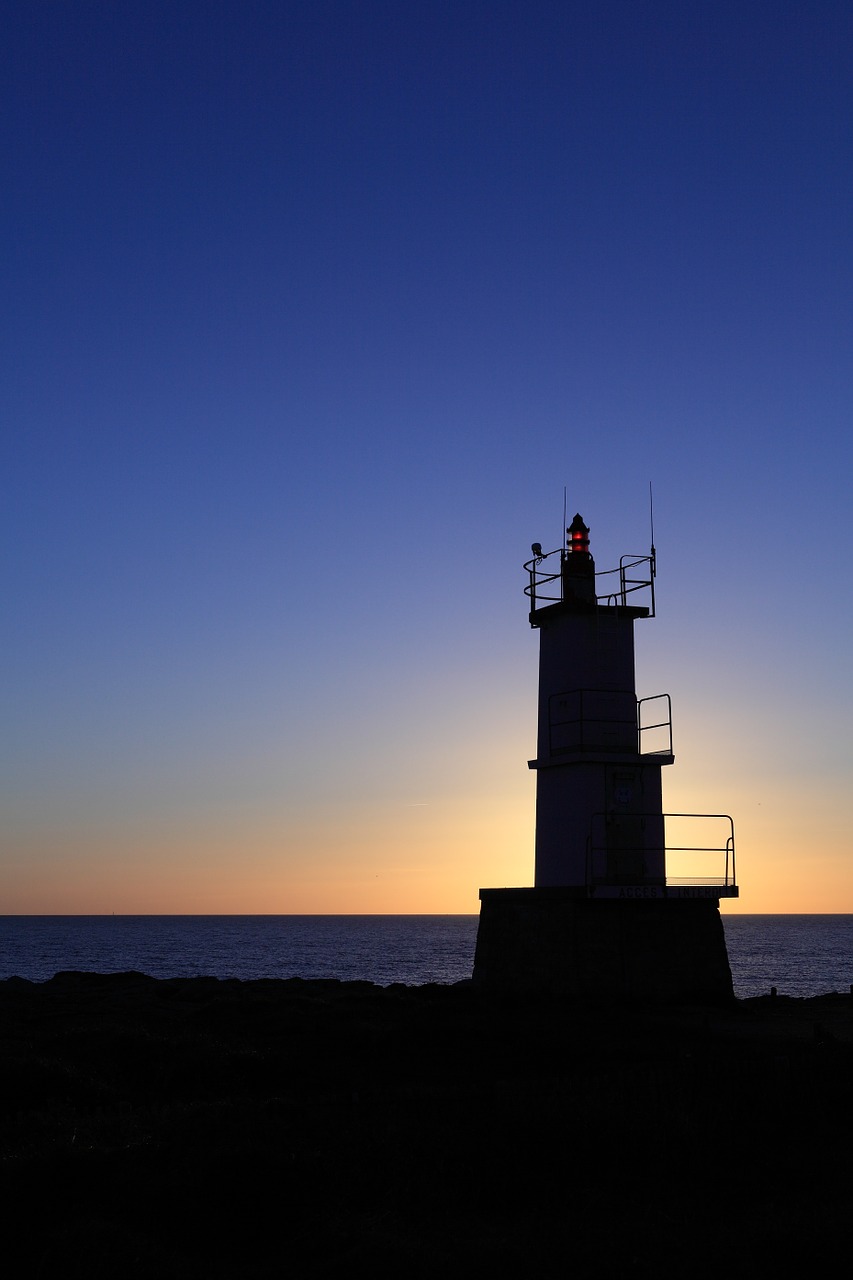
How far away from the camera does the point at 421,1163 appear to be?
9.98 m

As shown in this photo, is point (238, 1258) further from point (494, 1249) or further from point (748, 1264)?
point (748, 1264)

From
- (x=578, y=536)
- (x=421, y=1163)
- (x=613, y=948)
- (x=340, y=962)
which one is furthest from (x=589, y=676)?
(x=340, y=962)

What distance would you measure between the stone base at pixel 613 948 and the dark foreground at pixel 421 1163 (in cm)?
584

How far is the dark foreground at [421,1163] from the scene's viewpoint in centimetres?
813

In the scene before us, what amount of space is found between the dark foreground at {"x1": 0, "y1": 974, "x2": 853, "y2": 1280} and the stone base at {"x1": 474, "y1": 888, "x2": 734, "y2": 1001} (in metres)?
5.84

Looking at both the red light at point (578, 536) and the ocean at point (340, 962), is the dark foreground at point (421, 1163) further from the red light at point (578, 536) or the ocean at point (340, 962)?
the ocean at point (340, 962)

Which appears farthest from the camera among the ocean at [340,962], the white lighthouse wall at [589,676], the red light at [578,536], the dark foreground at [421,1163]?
the ocean at [340,962]

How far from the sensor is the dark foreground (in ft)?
26.7

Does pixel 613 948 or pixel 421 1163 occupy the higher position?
pixel 613 948

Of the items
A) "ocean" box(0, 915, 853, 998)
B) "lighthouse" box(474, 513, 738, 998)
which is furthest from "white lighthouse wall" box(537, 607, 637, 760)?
"ocean" box(0, 915, 853, 998)

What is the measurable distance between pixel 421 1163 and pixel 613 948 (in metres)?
14.2

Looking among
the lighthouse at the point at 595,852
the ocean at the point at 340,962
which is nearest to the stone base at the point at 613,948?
the lighthouse at the point at 595,852

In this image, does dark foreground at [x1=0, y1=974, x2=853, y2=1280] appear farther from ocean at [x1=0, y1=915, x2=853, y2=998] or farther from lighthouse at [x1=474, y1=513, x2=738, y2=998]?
ocean at [x1=0, y1=915, x2=853, y2=998]

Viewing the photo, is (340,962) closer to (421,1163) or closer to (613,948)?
(613,948)
